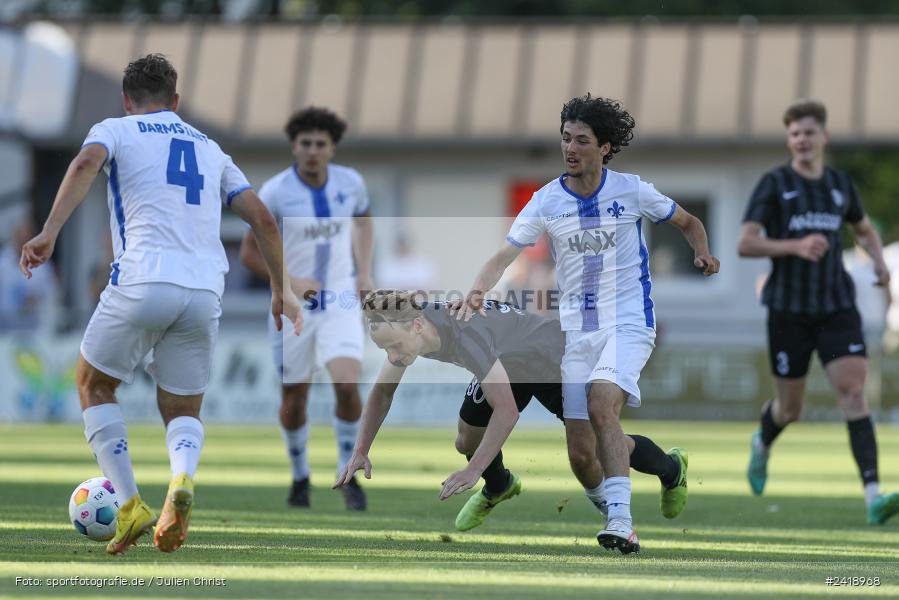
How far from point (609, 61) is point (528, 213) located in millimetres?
16695

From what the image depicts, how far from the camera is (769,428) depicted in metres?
11.2

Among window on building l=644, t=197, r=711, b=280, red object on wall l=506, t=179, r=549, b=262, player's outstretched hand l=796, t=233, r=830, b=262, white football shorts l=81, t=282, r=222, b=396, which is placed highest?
red object on wall l=506, t=179, r=549, b=262

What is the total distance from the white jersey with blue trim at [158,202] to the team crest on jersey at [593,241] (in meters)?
1.78

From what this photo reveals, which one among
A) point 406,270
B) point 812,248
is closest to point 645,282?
point 812,248

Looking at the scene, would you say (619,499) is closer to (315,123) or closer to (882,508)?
(882,508)

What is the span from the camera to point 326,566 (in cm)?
708

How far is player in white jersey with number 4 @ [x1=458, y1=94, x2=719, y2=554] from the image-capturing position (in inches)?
319

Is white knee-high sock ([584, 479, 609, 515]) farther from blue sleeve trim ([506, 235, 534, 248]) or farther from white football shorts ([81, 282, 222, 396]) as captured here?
white football shorts ([81, 282, 222, 396])

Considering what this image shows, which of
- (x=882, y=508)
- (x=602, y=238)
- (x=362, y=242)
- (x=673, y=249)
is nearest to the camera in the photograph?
(x=602, y=238)

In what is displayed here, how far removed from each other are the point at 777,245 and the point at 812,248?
230mm

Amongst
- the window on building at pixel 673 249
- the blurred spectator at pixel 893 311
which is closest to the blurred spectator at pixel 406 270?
the window on building at pixel 673 249

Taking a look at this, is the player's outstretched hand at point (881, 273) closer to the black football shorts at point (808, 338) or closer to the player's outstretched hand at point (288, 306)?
the black football shorts at point (808, 338)

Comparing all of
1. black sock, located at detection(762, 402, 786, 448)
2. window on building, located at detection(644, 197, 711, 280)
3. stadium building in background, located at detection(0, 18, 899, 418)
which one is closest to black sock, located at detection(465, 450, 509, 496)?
black sock, located at detection(762, 402, 786, 448)

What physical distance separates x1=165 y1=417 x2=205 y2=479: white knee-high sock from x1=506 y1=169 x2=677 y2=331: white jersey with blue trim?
1821mm
